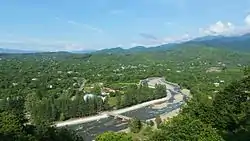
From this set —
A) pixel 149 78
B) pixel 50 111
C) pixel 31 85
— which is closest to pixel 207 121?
pixel 50 111

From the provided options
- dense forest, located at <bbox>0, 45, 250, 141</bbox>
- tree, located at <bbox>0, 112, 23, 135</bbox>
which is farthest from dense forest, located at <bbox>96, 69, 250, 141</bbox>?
tree, located at <bbox>0, 112, 23, 135</bbox>

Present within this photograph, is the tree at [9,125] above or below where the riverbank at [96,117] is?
above

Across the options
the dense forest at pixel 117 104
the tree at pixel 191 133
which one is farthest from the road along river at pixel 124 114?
the tree at pixel 191 133

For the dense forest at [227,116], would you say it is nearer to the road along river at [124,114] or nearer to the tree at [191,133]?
the tree at [191,133]

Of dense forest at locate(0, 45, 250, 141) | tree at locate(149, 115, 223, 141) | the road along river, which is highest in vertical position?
tree at locate(149, 115, 223, 141)

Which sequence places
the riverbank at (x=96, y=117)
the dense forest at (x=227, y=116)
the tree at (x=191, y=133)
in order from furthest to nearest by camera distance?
the riverbank at (x=96, y=117) < the dense forest at (x=227, y=116) < the tree at (x=191, y=133)

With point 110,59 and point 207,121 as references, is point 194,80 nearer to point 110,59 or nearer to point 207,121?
point 207,121

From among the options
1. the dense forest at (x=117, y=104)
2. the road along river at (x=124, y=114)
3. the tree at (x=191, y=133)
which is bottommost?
the road along river at (x=124, y=114)

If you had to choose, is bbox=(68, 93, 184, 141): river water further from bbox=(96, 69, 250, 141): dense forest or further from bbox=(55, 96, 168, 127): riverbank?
bbox=(96, 69, 250, 141): dense forest
